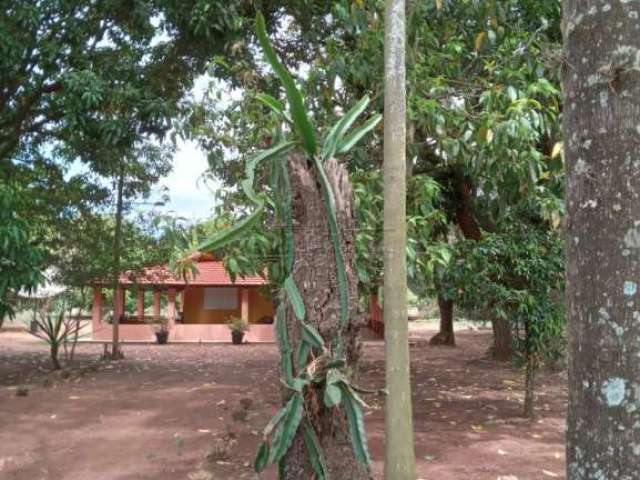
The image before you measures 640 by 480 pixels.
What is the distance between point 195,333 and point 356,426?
2050cm

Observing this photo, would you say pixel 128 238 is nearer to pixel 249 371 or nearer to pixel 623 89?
pixel 249 371

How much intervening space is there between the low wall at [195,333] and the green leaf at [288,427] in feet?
64.5

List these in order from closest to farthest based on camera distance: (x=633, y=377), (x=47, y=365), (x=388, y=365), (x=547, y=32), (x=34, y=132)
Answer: (x=633, y=377) < (x=388, y=365) < (x=547, y=32) < (x=34, y=132) < (x=47, y=365)

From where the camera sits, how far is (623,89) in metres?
1.96

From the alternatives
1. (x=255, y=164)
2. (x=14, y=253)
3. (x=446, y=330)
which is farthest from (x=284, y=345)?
(x=446, y=330)

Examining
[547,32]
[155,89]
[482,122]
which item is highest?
[547,32]

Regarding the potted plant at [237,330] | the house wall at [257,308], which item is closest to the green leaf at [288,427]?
the potted plant at [237,330]

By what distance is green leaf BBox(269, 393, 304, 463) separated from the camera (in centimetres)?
298

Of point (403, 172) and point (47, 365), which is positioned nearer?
point (403, 172)

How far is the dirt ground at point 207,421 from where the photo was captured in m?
6.27

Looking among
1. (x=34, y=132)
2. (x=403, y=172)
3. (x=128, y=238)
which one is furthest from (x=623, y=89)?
(x=128, y=238)

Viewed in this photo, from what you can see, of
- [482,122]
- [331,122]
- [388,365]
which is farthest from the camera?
[331,122]

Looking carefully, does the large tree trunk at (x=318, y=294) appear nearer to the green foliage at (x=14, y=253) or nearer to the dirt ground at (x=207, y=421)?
the dirt ground at (x=207, y=421)

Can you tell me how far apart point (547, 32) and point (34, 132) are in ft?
29.1
